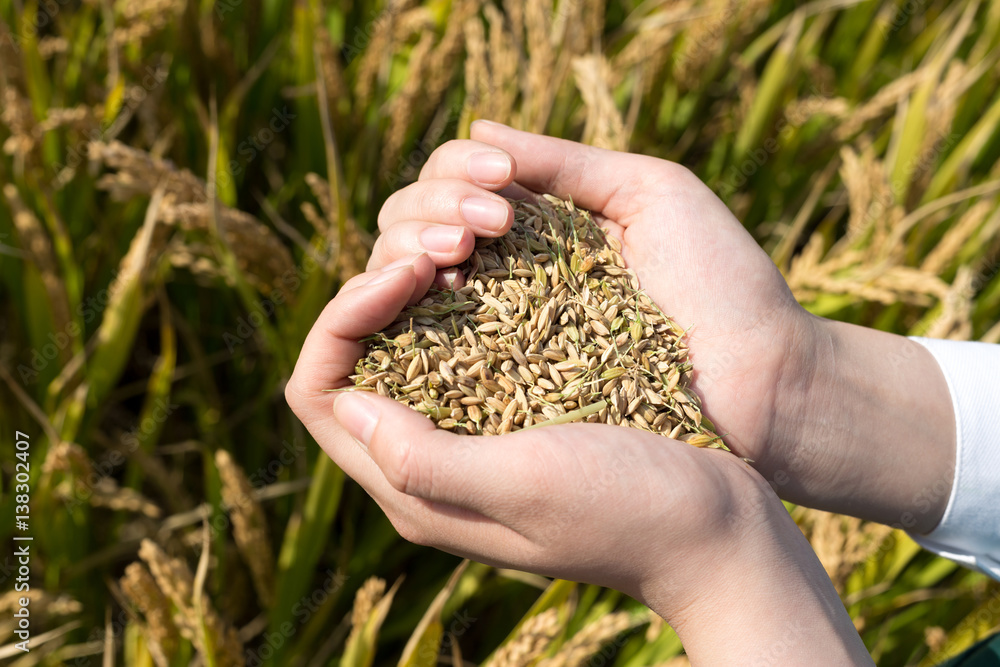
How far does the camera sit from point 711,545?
896 millimetres

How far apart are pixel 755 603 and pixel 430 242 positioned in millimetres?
762

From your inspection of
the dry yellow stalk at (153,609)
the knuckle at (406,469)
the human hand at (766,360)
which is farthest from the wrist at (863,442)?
the dry yellow stalk at (153,609)

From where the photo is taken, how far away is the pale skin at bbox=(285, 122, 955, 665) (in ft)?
2.89

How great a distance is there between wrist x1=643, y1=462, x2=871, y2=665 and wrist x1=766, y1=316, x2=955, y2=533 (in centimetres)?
34

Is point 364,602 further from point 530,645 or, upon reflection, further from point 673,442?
point 673,442

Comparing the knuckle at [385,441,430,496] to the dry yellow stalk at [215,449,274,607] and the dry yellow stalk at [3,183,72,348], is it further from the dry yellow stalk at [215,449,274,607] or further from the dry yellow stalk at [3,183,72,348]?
the dry yellow stalk at [3,183,72,348]

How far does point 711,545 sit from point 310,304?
2.90 feet

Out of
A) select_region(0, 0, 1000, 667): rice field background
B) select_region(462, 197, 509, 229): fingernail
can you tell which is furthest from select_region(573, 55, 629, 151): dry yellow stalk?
select_region(462, 197, 509, 229): fingernail

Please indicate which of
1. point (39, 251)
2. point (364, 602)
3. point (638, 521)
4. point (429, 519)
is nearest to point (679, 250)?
point (638, 521)

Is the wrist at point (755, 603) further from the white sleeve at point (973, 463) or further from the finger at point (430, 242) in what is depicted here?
the finger at point (430, 242)

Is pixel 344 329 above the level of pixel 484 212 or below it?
below

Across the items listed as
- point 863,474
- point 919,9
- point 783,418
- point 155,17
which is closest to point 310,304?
point 155,17

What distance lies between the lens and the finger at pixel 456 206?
113 cm

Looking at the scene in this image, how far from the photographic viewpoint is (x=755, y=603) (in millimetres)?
876
